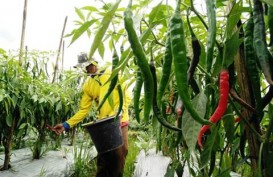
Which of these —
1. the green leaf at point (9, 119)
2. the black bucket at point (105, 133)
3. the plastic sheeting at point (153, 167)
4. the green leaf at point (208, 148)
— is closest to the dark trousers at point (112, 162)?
the plastic sheeting at point (153, 167)

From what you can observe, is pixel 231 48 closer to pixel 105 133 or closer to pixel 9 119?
pixel 105 133

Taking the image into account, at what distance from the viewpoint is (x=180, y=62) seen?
386 mm

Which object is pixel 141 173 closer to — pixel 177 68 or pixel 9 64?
pixel 9 64

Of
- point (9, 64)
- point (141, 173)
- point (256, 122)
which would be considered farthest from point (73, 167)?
point (256, 122)

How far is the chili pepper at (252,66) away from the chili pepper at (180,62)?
10cm

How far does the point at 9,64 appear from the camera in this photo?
241cm

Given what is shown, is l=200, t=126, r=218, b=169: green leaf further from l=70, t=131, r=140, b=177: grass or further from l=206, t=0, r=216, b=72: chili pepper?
l=70, t=131, r=140, b=177: grass

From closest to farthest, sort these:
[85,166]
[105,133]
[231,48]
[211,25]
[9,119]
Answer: [211,25] → [231,48] → [105,133] → [9,119] → [85,166]

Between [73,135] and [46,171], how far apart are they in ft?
6.00

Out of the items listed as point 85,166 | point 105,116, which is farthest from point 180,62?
point 85,166

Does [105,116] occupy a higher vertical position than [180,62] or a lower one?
lower

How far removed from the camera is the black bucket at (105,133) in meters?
1.99

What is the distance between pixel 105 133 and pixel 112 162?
641mm

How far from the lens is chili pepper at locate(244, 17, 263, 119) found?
0.45 meters
